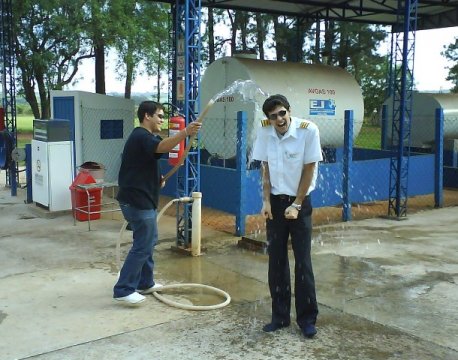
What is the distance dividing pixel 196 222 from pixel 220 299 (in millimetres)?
1752

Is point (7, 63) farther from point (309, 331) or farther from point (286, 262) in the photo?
point (309, 331)

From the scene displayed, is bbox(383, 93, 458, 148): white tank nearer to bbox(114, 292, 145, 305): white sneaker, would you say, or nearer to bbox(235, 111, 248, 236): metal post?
bbox(235, 111, 248, 236): metal post

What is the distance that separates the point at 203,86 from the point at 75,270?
5.82 m

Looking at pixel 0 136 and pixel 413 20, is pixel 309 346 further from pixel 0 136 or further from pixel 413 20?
pixel 0 136

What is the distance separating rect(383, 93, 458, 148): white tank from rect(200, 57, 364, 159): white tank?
2513mm

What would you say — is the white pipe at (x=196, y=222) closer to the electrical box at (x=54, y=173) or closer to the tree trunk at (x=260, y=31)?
the electrical box at (x=54, y=173)

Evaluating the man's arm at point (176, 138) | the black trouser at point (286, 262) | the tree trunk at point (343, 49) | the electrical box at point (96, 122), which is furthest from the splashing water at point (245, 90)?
the tree trunk at point (343, 49)

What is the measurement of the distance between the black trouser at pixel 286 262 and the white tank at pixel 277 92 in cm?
525

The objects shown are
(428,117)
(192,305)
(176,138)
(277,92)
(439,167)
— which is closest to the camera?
(176,138)

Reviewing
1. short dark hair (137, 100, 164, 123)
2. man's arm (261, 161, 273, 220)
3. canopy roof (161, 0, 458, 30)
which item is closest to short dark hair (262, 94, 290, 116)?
man's arm (261, 161, 273, 220)

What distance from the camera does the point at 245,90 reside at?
10.1 metres

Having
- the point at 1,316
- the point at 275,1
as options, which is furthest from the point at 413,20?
the point at 1,316

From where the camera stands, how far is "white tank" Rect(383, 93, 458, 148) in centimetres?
1408

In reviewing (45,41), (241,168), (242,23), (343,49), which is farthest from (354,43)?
(241,168)
